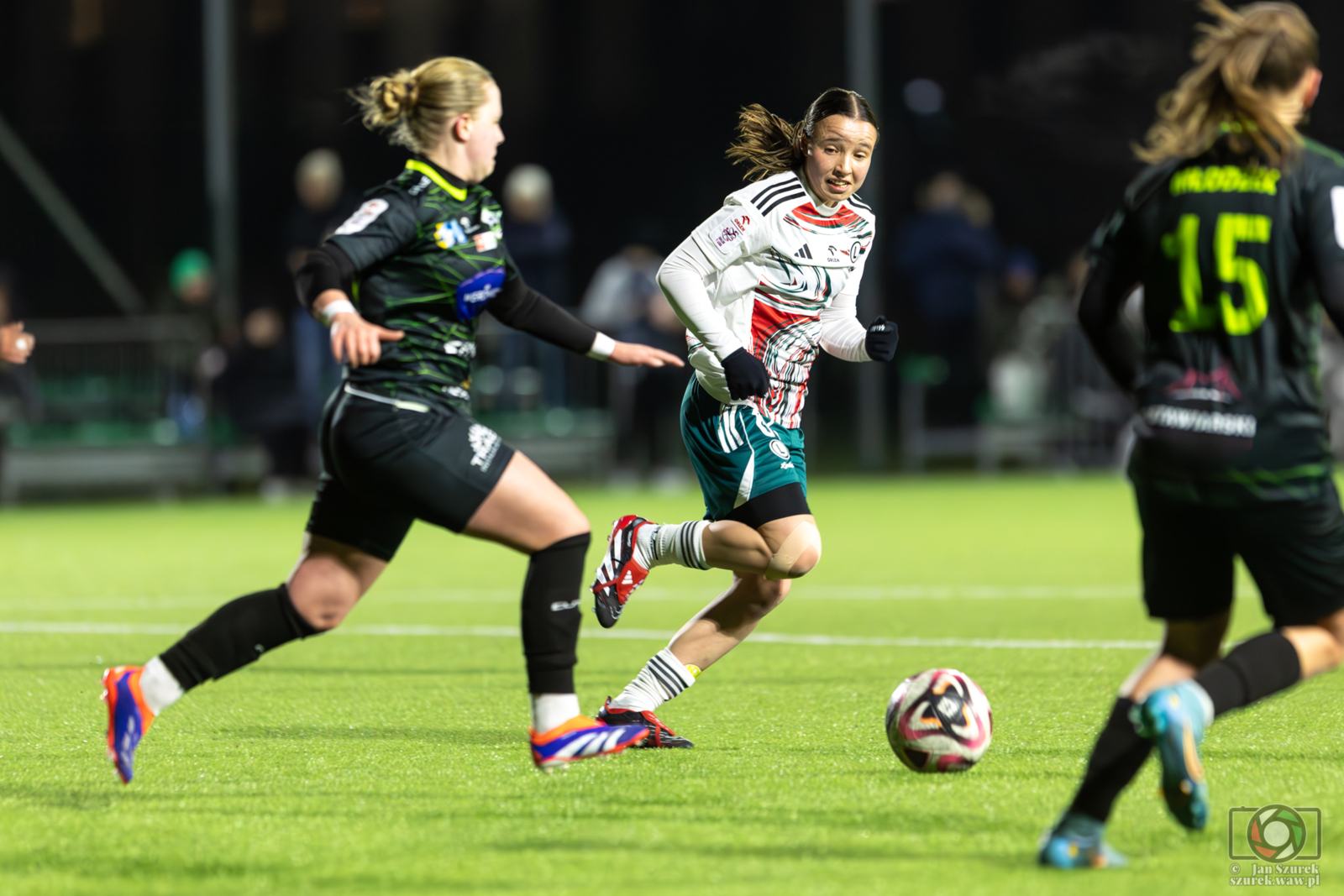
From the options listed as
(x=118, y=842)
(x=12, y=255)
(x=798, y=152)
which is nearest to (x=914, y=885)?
(x=118, y=842)

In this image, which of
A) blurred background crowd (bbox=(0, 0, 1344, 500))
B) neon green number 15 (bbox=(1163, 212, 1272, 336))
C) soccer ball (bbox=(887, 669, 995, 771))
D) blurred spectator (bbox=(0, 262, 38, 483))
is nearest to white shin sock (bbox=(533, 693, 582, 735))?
soccer ball (bbox=(887, 669, 995, 771))

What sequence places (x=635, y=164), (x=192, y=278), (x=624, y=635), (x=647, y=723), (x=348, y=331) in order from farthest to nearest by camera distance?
(x=635, y=164) → (x=192, y=278) → (x=624, y=635) → (x=647, y=723) → (x=348, y=331)

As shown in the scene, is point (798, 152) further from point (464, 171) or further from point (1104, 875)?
point (1104, 875)

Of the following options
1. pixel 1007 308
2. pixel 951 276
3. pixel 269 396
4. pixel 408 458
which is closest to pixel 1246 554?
→ pixel 408 458

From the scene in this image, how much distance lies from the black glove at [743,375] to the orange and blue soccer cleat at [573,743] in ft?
3.47

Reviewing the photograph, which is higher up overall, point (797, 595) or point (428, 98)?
point (428, 98)

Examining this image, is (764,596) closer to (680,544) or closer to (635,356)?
(680,544)

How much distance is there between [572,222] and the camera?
67.8 ft

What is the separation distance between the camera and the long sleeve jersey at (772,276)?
551 centimetres

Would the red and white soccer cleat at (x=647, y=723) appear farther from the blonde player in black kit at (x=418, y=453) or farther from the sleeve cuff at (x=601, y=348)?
the sleeve cuff at (x=601, y=348)

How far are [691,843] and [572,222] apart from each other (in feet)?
55.9

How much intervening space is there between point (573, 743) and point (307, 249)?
13.0 m

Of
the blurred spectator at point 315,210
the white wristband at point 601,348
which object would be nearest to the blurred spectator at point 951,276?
the blurred spectator at point 315,210

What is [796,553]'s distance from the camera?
5.34 metres
